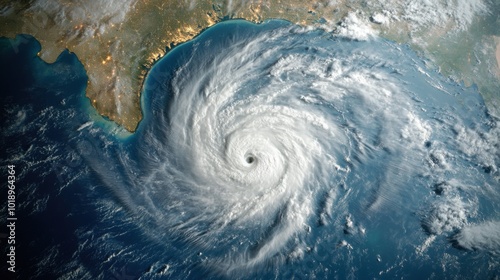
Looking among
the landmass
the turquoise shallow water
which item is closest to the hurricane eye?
the turquoise shallow water

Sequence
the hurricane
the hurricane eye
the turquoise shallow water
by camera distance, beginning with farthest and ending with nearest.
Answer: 1. the hurricane eye
2. the hurricane
3. the turquoise shallow water

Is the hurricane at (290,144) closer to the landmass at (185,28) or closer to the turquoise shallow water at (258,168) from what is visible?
the turquoise shallow water at (258,168)

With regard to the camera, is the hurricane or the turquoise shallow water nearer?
the turquoise shallow water

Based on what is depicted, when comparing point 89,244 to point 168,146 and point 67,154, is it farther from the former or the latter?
point 168,146

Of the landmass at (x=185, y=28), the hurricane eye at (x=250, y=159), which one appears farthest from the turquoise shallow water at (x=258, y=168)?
the landmass at (x=185, y=28)

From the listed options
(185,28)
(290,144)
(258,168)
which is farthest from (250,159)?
(185,28)

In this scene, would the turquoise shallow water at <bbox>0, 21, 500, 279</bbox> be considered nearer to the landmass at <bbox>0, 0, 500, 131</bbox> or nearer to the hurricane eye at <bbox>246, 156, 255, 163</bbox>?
the hurricane eye at <bbox>246, 156, 255, 163</bbox>

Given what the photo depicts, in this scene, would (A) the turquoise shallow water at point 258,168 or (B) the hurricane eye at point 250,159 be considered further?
(B) the hurricane eye at point 250,159
